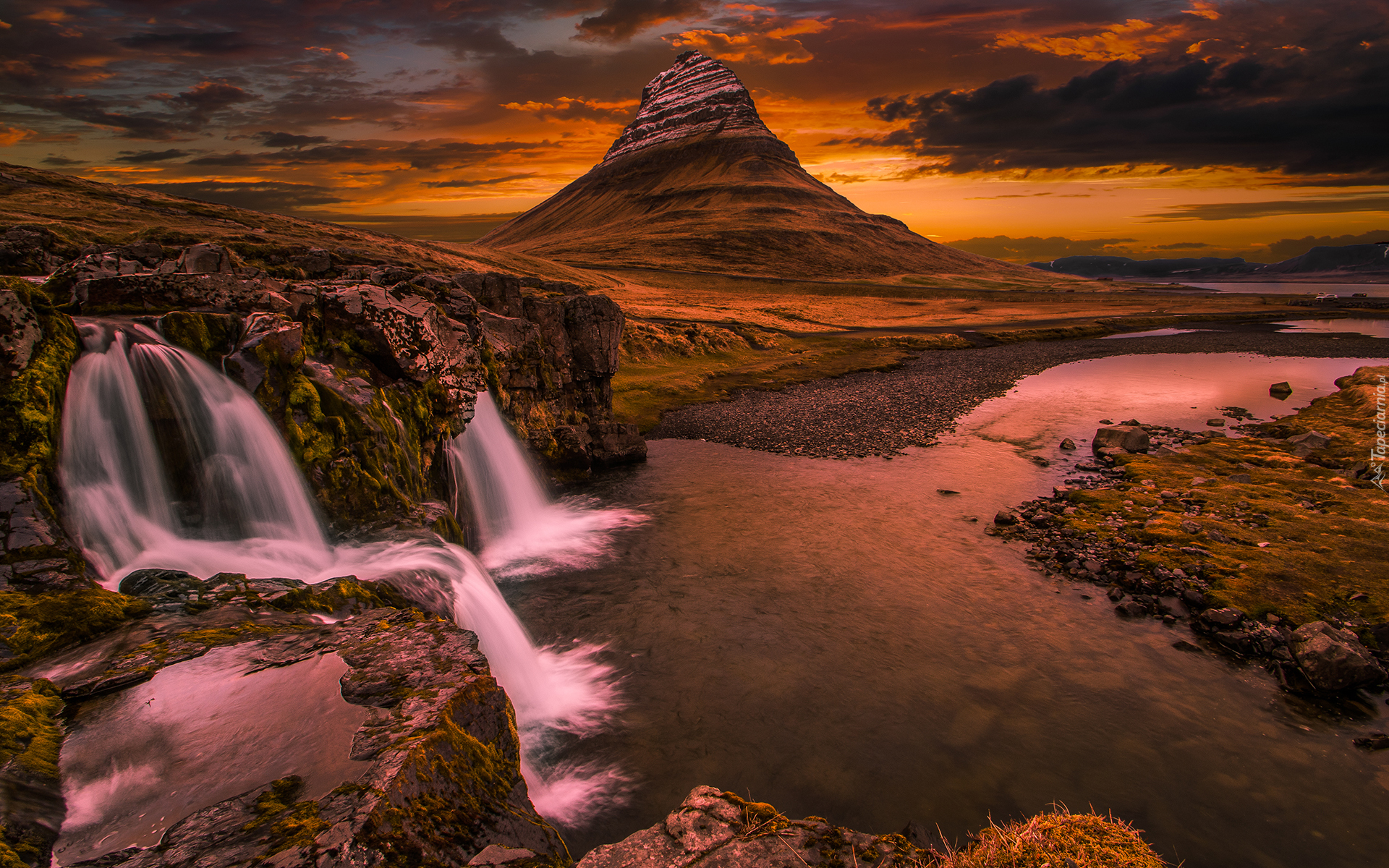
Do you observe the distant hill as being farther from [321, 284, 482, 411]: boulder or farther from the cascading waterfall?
the cascading waterfall

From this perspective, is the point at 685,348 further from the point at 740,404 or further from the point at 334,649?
the point at 334,649

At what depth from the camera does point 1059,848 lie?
21.6 feet

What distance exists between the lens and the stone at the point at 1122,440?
33.5 metres

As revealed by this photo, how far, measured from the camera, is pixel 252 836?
6.41 metres

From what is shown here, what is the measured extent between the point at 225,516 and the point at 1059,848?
58.1 ft

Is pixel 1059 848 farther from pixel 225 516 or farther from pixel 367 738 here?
pixel 225 516

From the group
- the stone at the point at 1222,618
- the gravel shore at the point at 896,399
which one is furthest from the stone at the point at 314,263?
the stone at the point at 1222,618

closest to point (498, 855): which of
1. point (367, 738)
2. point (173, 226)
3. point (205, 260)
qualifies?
point (367, 738)

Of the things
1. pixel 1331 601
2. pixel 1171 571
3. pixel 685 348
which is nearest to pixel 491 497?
pixel 1171 571

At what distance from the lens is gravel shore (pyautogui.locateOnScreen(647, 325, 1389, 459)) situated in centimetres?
3997

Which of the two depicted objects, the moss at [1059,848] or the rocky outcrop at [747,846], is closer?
the moss at [1059,848]
